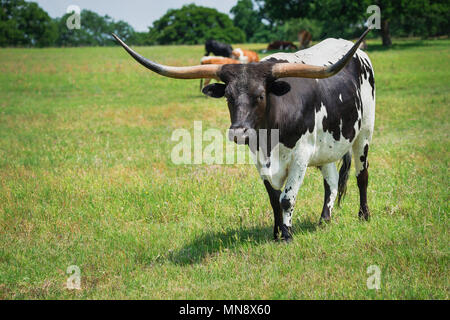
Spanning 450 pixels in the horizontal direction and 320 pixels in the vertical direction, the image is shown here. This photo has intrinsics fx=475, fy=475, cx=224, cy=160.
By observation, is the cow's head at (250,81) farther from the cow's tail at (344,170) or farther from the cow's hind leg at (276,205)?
the cow's tail at (344,170)

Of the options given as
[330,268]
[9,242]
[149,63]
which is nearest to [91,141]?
[9,242]

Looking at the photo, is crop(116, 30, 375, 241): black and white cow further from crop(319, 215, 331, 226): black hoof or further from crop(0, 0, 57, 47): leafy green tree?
crop(0, 0, 57, 47): leafy green tree

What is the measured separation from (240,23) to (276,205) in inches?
4138

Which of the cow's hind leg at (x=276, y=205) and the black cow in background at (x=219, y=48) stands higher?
the black cow in background at (x=219, y=48)

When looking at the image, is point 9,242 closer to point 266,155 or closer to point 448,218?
point 266,155

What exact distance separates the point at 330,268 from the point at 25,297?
304cm

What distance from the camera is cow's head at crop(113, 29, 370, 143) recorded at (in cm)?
480

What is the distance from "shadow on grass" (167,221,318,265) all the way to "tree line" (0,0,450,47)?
1355 inches

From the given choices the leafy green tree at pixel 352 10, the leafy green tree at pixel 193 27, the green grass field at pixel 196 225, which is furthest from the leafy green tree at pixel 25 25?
the green grass field at pixel 196 225

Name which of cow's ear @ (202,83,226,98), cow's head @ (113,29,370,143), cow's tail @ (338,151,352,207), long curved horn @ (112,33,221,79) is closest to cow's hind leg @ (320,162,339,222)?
cow's tail @ (338,151,352,207)

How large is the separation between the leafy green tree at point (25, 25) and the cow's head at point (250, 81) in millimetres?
84895

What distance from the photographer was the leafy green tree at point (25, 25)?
81812mm

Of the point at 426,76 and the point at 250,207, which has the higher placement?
the point at 426,76

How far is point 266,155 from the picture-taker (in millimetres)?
5332
